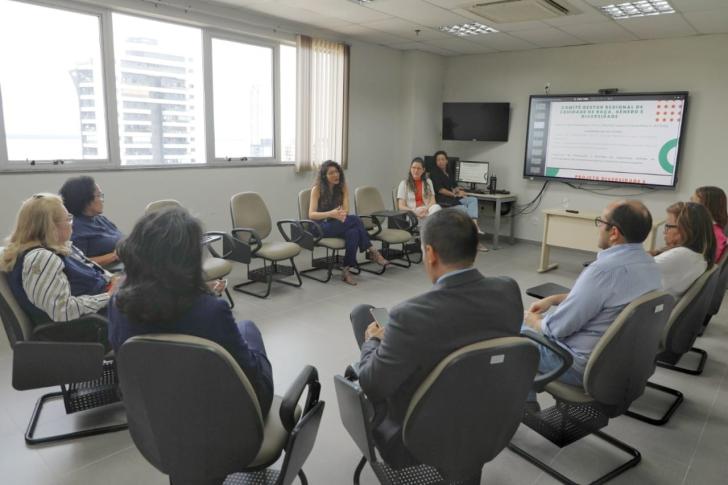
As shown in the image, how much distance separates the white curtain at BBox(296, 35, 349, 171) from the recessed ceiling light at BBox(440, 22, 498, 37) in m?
1.31

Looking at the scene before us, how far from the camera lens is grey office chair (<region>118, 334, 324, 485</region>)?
1.25 metres

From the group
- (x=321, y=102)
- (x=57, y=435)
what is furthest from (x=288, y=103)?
(x=57, y=435)

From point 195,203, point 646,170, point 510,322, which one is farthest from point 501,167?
point 510,322

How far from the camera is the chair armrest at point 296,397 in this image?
5.22 feet

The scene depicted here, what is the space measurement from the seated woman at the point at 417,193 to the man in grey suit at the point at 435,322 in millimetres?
4291

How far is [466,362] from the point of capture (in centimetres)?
132

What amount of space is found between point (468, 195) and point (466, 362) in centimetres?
577

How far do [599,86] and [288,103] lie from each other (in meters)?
3.85

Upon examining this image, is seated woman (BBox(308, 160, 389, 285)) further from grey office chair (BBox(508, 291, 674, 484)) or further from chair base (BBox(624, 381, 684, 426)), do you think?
grey office chair (BBox(508, 291, 674, 484))

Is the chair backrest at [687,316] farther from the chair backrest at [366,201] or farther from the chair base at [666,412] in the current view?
the chair backrest at [366,201]

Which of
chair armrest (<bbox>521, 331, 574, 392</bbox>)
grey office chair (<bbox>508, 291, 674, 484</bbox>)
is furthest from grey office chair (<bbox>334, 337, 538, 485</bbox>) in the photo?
grey office chair (<bbox>508, 291, 674, 484</bbox>)

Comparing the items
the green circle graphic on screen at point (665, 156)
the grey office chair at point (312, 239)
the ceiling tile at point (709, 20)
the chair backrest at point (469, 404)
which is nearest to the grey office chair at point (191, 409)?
the chair backrest at point (469, 404)

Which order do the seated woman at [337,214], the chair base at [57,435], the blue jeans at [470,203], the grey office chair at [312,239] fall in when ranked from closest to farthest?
the chair base at [57,435] < the grey office chair at [312,239] < the seated woman at [337,214] < the blue jeans at [470,203]

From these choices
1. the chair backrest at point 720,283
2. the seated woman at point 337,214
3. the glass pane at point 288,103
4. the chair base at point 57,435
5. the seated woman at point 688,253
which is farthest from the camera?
the glass pane at point 288,103
